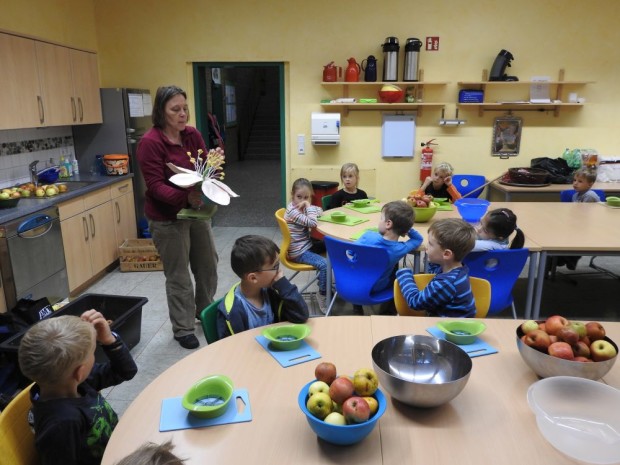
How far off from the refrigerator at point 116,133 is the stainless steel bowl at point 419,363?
407 centimetres

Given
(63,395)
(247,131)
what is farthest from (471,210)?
(247,131)

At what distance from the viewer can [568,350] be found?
1.30m

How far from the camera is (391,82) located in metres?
5.16

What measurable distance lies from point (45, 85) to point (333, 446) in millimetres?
3918

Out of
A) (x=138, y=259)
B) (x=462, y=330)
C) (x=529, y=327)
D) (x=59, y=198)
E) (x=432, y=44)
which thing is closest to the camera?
(x=529, y=327)

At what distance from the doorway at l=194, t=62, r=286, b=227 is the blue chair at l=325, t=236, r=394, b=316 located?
3.13 metres

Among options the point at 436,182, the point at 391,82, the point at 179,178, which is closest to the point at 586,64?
the point at 391,82

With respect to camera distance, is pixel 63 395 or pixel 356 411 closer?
pixel 356 411

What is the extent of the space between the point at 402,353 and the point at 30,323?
2203 millimetres

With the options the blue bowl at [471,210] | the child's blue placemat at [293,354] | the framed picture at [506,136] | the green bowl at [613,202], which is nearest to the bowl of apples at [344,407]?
the child's blue placemat at [293,354]

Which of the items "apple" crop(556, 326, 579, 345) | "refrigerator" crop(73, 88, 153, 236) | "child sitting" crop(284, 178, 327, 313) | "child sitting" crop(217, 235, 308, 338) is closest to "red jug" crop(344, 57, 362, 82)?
"child sitting" crop(284, 178, 327, 313)

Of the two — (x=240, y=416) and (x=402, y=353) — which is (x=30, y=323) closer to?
(x=240, y=416)

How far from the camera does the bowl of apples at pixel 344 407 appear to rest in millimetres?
1083

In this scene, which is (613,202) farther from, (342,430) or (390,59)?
(342,430)
